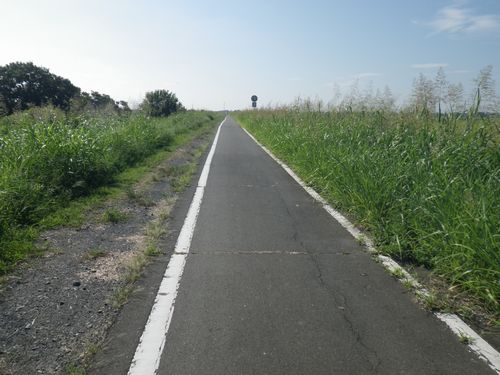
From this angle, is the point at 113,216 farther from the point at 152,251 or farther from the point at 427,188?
the point at 427,188

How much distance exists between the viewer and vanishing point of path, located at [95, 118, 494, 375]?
270cm

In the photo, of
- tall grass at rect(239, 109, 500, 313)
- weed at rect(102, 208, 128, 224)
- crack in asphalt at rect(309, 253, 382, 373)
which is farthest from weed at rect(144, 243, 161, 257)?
tall grass at rect(239, 109, 500, 313)

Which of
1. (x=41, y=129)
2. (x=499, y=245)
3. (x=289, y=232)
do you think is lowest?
(x=289, y=232)

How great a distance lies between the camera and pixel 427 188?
4965mm

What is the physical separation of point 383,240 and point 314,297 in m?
1.80

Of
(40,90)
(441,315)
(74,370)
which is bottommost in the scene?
(441,315)

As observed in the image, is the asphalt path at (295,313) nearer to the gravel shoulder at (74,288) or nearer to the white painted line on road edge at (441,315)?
the white painted line on road edge at (441,315)

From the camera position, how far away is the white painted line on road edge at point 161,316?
8.80 feet

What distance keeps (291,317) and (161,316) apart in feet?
3.59

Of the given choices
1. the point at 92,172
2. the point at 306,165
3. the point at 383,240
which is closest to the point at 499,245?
the point at 383,240

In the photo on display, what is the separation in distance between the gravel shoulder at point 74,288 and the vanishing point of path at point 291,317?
0.23 meters

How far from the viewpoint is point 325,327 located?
314 centimetres

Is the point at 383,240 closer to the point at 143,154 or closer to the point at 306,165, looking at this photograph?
the point at 306,165

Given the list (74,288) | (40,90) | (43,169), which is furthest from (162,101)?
(74,288)
